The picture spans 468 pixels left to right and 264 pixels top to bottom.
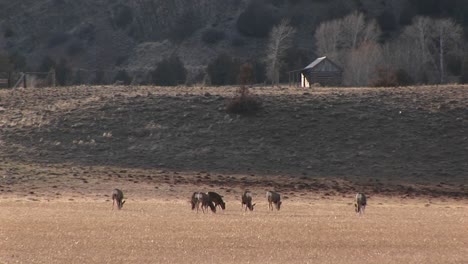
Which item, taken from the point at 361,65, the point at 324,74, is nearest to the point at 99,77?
the point at 361,65

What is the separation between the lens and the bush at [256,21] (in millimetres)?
129250

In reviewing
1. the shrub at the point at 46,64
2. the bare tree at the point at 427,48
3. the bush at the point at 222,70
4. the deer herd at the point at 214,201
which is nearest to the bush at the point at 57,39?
the shrub at the point at 46,64

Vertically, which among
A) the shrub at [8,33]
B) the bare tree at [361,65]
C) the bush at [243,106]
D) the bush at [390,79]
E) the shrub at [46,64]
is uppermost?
the shrub at [8,33]

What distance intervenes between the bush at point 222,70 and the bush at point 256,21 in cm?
1801

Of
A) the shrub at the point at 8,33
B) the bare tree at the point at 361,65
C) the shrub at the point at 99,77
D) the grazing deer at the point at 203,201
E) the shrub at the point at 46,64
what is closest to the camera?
the grazing deer at the point at 203,201

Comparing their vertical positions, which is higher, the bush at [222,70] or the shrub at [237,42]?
the shrub at [237,42]

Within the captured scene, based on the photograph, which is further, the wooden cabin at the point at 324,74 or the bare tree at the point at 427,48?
the bare tree at the point at 427,48

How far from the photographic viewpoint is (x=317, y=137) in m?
61.6

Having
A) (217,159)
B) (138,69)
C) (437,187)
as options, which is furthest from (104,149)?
(138,69)

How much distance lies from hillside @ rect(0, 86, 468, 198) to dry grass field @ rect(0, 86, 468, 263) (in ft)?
0.39

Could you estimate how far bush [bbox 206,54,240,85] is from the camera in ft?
355

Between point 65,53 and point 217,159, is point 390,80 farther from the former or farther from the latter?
point 65,53

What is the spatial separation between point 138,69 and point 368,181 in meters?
68.5

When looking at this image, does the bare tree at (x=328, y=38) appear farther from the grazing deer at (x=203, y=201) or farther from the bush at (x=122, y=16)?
the grazing deer at (x=203, y=201)
